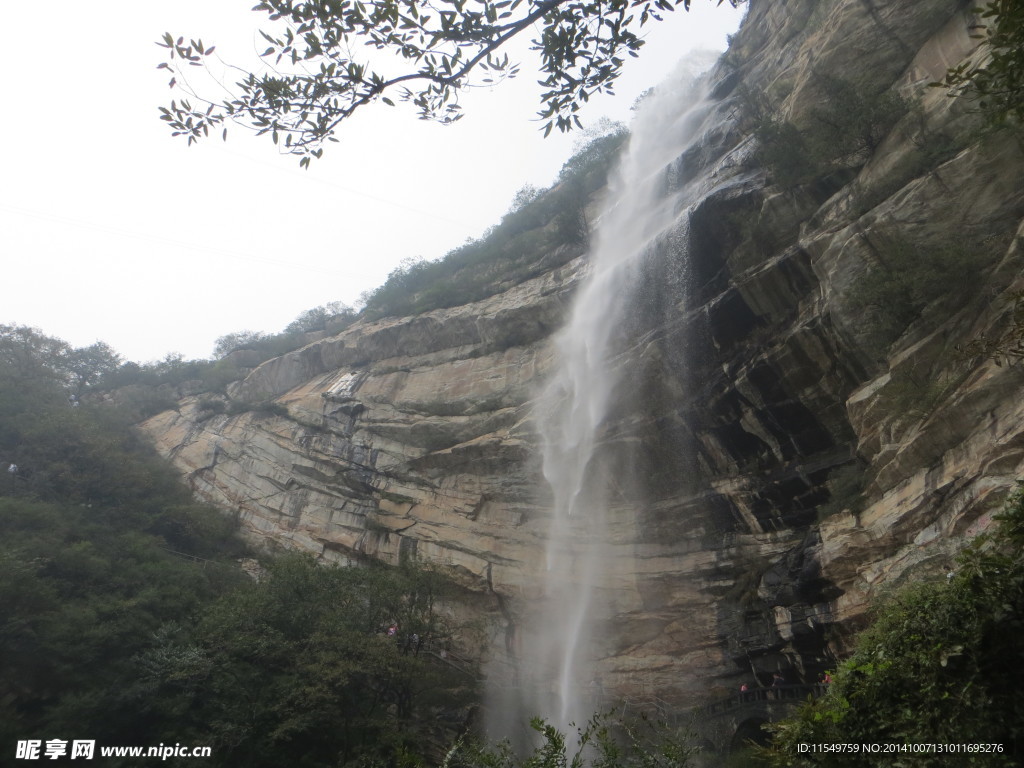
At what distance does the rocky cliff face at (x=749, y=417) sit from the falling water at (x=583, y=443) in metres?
0.53

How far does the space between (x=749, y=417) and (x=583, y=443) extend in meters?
5.00

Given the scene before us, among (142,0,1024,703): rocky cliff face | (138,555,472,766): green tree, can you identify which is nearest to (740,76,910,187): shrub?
(142,0,1024,703): rocky cliff face

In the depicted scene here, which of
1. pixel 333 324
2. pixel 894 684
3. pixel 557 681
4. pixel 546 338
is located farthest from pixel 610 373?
pixel 333 324

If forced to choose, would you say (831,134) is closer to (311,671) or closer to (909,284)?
(909,284)

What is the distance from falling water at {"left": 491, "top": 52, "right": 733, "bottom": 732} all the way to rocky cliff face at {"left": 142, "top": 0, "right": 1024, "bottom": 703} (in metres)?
0.53

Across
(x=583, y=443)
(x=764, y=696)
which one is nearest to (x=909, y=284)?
(x=764, y=696)

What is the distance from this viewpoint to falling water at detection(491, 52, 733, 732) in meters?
16.0

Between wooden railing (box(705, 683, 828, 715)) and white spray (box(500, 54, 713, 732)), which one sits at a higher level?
white spray (box(500, 54, 713, 732))

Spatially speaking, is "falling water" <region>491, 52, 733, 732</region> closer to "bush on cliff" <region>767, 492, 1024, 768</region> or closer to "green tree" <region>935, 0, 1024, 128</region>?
"bush on cliff" <region>767, 492, 1024, 768</region>

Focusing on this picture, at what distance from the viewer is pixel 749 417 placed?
1452cm

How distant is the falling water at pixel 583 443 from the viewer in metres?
16.0

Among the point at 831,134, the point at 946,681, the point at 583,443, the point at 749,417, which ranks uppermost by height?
the point at 831,134

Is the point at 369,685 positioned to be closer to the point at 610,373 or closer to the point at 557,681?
the point at 557,681

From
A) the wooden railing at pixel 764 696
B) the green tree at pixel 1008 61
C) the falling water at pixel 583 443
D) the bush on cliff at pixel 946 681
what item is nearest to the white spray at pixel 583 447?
the falling water at pixel 583 443
